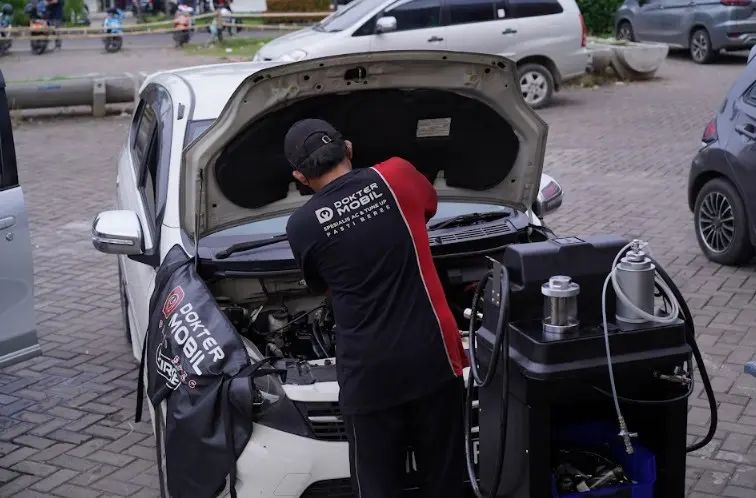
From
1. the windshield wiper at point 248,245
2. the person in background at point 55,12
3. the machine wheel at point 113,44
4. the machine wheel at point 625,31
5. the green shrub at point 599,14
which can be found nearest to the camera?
the windshield wiper at point 248,245

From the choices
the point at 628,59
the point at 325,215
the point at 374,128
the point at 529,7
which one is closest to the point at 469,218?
the point at 374,128

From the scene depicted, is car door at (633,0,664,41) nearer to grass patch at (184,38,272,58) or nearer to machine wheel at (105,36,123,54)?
grass patch at (184,38,272,58)

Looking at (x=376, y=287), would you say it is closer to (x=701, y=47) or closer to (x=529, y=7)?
(x=529, y=7)

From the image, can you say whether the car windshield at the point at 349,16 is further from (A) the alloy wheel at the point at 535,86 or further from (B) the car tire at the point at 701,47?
(B) the car tire at the point at 701,47

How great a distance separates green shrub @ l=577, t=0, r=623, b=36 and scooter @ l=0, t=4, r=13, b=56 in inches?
553

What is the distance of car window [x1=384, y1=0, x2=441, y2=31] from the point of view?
14.5m

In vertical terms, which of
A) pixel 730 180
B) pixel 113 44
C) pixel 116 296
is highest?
pixel 113 44

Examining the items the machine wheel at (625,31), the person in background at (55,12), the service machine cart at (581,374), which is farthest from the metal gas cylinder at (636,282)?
the person in background at (55,12)

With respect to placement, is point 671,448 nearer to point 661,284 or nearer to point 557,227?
point 661,284

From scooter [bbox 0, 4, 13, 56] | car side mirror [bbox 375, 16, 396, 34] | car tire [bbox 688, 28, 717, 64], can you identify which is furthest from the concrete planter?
scooter [bbox 0, 4, 13, 56]

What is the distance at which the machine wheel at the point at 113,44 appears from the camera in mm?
25422

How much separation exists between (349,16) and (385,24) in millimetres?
781

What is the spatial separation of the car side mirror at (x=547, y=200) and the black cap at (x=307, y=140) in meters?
2.15

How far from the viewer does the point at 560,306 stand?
301 cm
